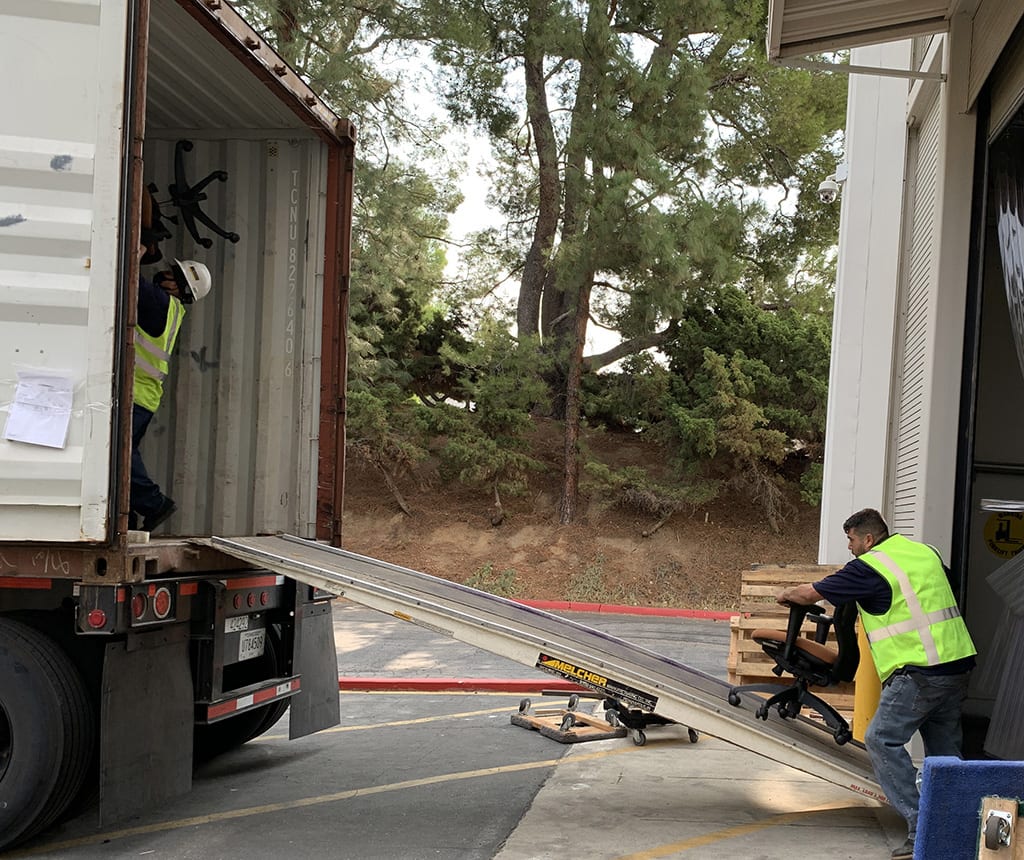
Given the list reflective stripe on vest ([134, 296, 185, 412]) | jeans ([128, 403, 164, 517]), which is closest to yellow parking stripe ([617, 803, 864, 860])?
jeans ([128, 403, 164, 517])

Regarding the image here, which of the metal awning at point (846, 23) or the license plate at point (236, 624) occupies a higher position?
the metal awning at point (846, 23)

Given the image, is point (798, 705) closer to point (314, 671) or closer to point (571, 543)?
point (314, 671)

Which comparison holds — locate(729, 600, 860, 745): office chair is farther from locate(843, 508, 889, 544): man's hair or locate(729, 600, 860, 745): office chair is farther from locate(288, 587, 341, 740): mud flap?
locate(288, 587, 341, 740): mud flap

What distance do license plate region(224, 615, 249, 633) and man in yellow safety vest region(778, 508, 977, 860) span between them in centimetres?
282

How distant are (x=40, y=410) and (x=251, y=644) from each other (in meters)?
1.84

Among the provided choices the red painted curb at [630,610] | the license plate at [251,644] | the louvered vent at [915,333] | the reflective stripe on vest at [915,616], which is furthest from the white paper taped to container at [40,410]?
the red painted curb at [630,610]

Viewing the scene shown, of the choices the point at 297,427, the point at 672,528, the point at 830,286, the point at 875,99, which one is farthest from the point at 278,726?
the point at 830,286

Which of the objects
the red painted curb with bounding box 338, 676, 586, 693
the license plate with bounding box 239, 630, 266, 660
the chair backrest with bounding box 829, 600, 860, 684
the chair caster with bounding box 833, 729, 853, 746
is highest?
the chair backrest with bounding box 829, 600, 860, 684

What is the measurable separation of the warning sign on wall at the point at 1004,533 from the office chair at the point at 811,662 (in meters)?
2.77

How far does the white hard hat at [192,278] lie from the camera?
255 inches

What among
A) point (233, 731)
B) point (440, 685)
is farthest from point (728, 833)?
point (440, 685)

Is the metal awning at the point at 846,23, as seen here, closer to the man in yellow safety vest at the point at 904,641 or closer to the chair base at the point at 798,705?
the man in yellow safety vest at the point at 904,641

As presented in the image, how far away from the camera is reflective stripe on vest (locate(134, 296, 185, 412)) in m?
6.19

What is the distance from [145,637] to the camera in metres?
5.00
